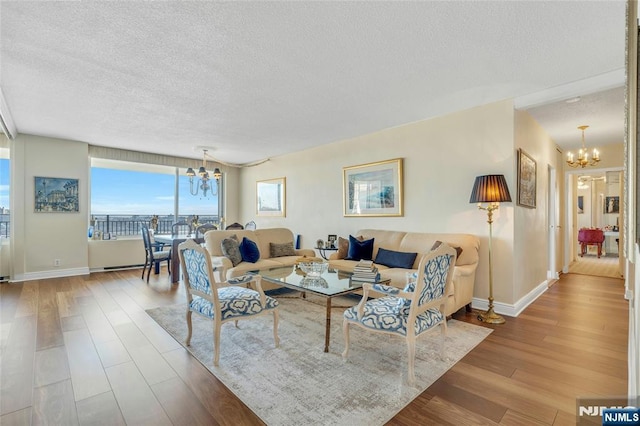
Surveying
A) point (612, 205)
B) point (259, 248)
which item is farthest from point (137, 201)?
point (612, 205)

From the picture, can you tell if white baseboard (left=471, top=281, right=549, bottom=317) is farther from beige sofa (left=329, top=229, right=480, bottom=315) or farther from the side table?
the side table

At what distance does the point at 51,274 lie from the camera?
549 centimetres

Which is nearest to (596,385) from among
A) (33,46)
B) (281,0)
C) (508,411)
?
(508,411)

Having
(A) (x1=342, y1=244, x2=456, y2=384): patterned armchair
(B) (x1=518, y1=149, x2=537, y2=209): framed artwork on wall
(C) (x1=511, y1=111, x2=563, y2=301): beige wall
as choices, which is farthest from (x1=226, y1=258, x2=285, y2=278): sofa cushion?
(B) (x1=518, y1=149, x2=537, y2=209): framed artwork on wall

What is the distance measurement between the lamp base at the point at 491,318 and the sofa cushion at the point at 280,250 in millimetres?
2884

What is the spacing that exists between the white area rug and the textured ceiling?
8.45ft

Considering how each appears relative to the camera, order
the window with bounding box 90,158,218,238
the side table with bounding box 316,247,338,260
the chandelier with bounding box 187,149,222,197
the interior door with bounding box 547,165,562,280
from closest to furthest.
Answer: the side table with bounding box 316,247,338,260
the interior door with bounding box 547,165,562,280
the chandelier with bounding box 187,149,222,197
the window with bounding box 90,158,218,238

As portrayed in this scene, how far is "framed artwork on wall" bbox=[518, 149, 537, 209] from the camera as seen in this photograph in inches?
145

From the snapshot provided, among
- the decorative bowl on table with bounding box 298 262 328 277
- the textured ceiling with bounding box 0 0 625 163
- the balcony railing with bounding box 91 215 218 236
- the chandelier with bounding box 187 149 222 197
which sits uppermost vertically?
the textured ceiling with bounding box 0 0 625 163

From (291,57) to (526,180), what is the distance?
3341mm

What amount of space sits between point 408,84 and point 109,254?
21.6 feet

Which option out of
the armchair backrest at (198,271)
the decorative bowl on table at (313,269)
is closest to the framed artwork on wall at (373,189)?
the decorative bowl on table at (313,269)

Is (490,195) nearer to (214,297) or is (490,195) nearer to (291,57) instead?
(291,57)

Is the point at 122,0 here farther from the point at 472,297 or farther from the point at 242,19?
the point at 472,297
